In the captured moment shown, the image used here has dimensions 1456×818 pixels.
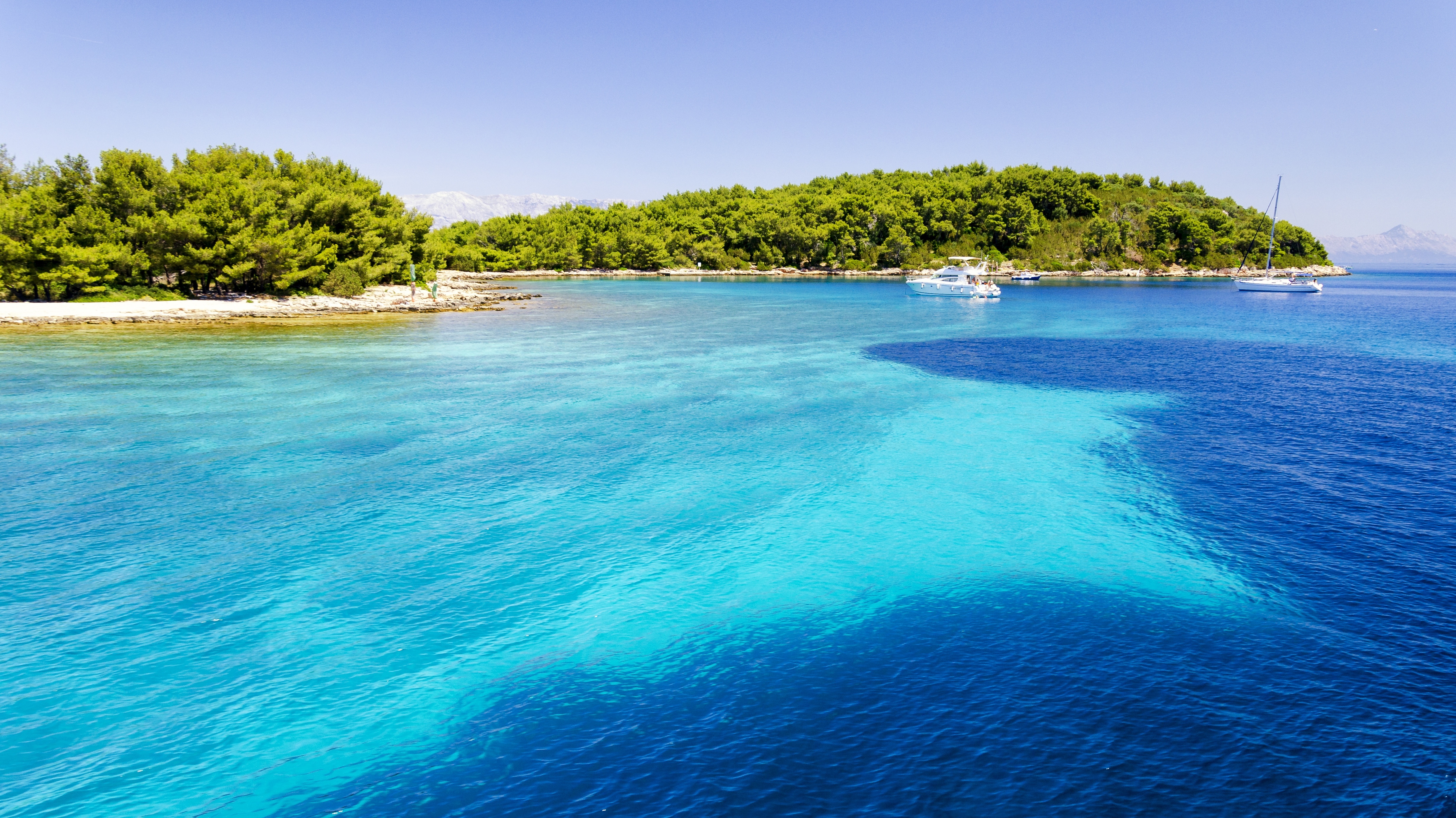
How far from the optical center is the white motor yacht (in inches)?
3821

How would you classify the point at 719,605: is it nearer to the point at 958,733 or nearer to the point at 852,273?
the point at 958,733

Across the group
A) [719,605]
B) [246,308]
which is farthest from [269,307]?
[719,605]

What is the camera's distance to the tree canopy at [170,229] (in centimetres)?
5766

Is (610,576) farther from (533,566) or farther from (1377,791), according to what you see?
(1377,791)

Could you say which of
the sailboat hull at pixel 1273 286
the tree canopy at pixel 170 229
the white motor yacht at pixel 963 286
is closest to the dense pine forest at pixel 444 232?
the tree canopy at pixel 170 229

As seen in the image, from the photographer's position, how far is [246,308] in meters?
62.4

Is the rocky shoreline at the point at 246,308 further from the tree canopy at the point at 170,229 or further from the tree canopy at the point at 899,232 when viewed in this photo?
the tree canopy at the point at 899,232

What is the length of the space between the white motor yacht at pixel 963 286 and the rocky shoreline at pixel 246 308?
186 ft

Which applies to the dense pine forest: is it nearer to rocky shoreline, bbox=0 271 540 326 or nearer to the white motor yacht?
rocky shoreline, bbox=0 271 540 326

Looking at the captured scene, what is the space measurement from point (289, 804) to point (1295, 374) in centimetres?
4767

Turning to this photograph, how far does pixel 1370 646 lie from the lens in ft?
39.7

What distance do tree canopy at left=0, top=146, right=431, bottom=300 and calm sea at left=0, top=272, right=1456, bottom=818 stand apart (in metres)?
36.3

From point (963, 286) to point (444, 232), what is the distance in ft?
359

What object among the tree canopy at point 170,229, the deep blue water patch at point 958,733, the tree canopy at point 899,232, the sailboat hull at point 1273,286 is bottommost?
the deep blue water patch at point 958,733
